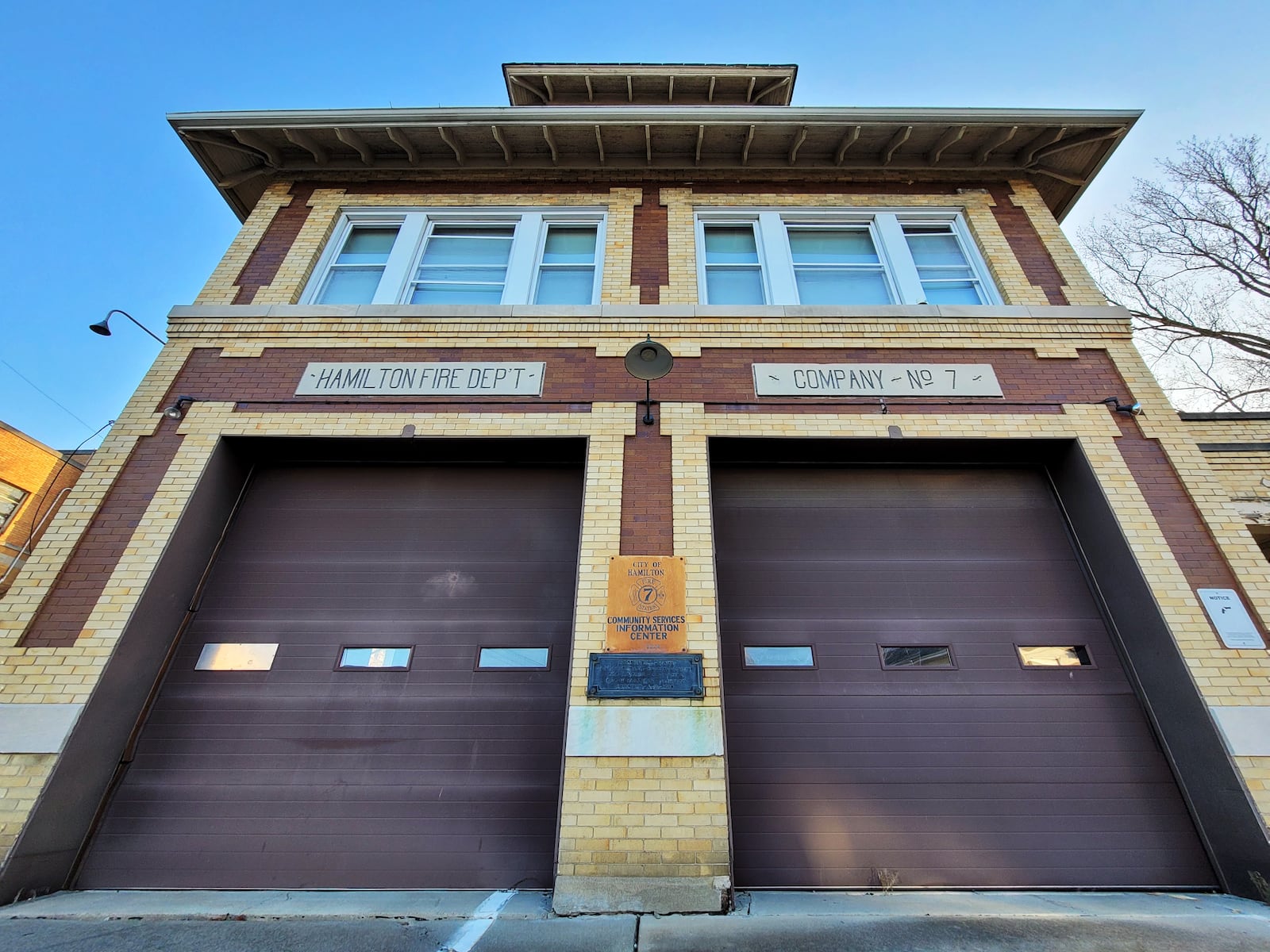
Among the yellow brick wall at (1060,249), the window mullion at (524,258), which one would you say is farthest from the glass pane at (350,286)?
the yellow brick wall at (1060,249)

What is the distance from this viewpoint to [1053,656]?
5.61 metres

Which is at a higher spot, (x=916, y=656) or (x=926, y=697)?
(x=916, y=656)

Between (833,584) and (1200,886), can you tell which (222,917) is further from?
(1200,886)

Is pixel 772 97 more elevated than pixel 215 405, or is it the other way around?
pixel 772 97

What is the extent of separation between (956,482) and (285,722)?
7591mm

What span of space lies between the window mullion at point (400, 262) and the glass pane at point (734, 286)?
4274 millimetres

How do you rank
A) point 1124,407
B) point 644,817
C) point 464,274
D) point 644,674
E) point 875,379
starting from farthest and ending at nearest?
point 464,274, point 875,379, point 1124,407, point 644,674, point 644,817

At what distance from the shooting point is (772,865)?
15.4ft

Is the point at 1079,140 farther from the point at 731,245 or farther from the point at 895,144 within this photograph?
the point at 731,245

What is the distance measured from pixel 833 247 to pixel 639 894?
27.5 ft

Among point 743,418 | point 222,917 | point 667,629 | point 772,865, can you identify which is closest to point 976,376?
point 743,418

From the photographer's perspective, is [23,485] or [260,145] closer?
[260,145]

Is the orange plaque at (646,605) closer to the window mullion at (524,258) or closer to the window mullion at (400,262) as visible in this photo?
the window mullion at (524,258)

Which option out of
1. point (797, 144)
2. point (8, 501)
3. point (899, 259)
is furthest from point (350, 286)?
point (8, 501)
